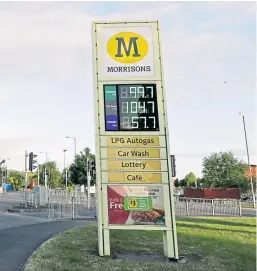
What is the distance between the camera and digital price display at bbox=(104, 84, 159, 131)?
8906 mm

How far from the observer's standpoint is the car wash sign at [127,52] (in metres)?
9.23

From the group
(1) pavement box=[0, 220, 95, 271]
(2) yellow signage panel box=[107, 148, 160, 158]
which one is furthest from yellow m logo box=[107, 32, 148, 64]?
(1) pavement box=[0, 220, 95, 271]

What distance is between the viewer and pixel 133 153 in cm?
888

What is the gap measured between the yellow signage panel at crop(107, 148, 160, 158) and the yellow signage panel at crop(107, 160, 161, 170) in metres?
0.13

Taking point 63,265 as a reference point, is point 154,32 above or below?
above

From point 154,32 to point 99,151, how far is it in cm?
365

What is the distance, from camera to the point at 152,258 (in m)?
8.20

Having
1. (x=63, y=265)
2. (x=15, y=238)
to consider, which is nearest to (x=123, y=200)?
(x=63, y=265)

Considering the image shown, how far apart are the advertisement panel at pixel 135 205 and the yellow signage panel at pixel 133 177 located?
0.15 meters

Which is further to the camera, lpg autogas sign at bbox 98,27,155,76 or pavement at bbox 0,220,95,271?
lpg autogas sign at bbox 98,27,155,76

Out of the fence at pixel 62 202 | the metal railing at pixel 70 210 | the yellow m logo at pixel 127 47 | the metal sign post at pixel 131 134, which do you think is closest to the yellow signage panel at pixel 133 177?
the metal sign post at pixel 131 134

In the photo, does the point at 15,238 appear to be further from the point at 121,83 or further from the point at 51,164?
the point at 51,164

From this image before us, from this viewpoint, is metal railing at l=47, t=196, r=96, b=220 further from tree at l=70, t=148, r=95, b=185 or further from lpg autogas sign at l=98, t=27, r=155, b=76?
tree at l=70, t=148, r=95, b=185

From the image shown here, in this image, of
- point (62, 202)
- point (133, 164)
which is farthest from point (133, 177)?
point (62, 202)
